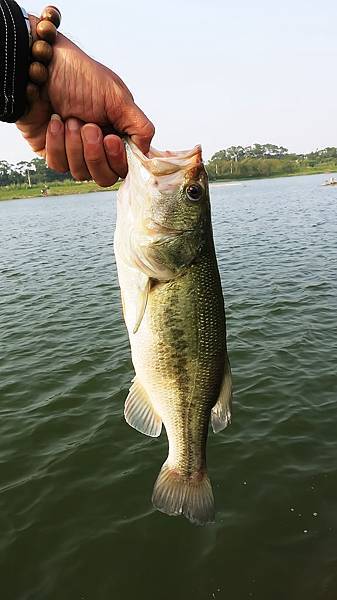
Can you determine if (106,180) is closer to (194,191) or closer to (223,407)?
(194,191)

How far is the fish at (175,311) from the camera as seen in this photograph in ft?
8.84

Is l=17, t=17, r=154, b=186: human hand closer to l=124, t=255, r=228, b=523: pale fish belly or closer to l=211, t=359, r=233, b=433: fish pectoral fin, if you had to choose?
l=124, t=255, r=228, b=523: pale fish belly

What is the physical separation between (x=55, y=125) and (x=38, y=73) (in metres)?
0.27

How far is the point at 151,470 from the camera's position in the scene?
6.43 m

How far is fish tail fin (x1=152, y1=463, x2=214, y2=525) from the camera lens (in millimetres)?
3059

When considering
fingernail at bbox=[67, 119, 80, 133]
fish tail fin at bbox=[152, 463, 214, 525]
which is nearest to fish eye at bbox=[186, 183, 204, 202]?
fingernail at bbox=[67, 119, 80, 133]

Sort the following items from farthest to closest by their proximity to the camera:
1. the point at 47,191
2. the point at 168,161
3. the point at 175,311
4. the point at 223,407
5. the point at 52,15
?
the point at 47,191
the point at 223,407
the point at 175,311
the point at 168,161
the point at 52,15

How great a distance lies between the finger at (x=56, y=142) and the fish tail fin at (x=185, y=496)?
2.08m

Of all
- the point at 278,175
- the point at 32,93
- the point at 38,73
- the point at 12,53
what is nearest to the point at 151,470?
the point at 32,93

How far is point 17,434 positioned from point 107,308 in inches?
253

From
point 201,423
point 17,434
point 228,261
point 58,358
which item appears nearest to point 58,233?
point 228,261

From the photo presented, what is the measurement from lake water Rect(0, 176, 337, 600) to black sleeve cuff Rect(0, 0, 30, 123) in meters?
4.55

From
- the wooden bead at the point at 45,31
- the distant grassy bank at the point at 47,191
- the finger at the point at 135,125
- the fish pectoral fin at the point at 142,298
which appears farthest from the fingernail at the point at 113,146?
the distant grassy bank at the point at 47,191

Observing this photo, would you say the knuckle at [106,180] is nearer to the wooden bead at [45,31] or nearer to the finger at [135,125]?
the finger at [135,125]
